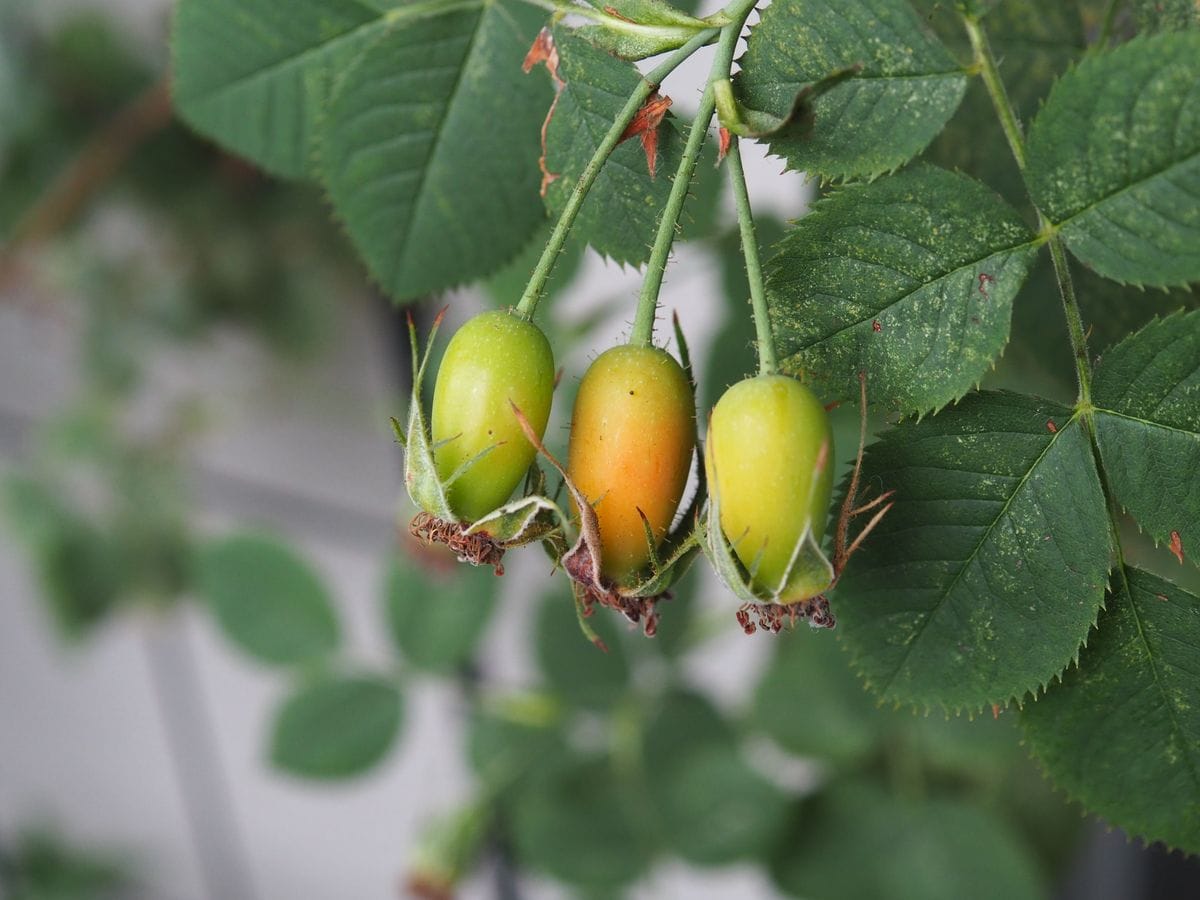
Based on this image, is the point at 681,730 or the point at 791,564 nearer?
the point at 791,564

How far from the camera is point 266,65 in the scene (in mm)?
522

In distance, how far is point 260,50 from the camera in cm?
52

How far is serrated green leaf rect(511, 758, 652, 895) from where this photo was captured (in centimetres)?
91

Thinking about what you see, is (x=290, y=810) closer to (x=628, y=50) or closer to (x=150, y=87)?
(x=150, y=87)

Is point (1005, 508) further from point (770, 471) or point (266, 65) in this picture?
point (266, 65)

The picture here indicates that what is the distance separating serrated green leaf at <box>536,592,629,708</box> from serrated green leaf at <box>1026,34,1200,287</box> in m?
0.66

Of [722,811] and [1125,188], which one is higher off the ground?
[1125,188]

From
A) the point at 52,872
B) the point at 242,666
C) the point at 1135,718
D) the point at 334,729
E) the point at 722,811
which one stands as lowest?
the point at 52,872

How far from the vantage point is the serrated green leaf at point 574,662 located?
3.09ft

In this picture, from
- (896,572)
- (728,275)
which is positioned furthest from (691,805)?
(896,572)

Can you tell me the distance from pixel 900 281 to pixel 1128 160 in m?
0.07

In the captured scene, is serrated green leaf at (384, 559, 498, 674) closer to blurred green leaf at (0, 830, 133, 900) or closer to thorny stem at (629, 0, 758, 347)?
thorny stem at (629, 0, 758, 347)

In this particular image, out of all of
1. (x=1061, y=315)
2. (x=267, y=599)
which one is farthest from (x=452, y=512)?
(x=267, y=599)

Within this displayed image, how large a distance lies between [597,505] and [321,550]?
1.33 meters
